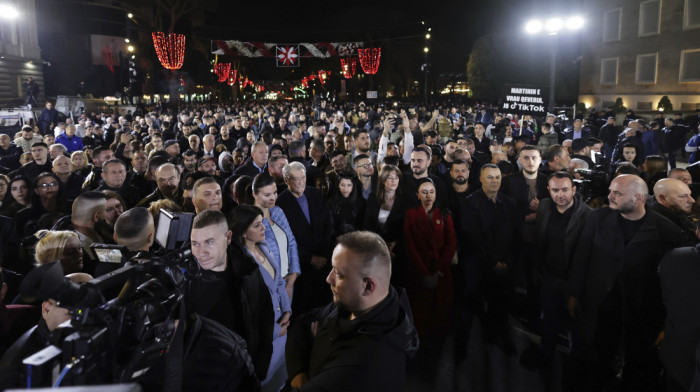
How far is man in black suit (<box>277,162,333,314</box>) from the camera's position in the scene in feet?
17.0

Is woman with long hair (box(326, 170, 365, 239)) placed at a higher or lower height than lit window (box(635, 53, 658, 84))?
lower

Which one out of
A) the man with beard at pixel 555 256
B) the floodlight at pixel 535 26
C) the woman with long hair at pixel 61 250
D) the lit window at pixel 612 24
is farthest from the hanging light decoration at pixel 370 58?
the woman with long hair at pixel 61 250

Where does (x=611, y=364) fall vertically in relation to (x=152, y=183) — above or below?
below

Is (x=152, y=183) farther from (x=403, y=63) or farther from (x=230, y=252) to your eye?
(x=403, y=63)

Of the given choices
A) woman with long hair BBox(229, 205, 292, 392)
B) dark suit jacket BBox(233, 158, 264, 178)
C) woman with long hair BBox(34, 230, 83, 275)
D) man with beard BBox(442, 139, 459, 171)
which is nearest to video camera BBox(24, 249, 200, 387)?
woman with long hair BBox(229, 205, 292, 392)

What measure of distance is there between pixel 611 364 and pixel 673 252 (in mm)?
1699

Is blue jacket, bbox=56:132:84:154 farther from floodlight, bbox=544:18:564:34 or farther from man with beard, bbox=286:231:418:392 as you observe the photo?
floodlight, bbox=544:18:564:34

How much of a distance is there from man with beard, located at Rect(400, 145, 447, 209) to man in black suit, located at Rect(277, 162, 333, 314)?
1.05 metres

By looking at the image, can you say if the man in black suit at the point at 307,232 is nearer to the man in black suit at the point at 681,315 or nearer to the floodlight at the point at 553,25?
the man in black suit at the point at 681,315

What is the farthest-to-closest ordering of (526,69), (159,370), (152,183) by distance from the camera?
1. (526,69)
2. (152,183)
3. (159,370)

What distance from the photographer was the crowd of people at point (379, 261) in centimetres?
206

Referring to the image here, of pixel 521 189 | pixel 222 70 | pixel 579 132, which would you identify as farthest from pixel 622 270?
pixel 222 70

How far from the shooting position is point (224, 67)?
40875mm

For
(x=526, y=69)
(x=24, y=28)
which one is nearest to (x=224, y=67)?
(x=24, y=28)
